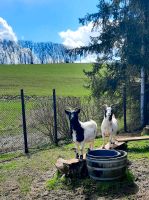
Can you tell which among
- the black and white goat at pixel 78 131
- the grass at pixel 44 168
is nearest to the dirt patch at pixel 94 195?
the grass at pixel 44 168

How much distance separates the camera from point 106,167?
6801 mm

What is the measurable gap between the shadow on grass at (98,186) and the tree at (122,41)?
8.69m

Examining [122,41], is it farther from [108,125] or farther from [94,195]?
[94,195]

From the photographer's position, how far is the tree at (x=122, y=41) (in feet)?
49.4

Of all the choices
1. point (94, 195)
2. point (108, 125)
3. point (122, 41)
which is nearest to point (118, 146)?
point (108, 125)

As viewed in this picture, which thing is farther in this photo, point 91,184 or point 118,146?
point 118,146

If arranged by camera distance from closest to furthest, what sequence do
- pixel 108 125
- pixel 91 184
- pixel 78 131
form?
Result: 1. pixel 91 184
2. pixel 78 131
3. pixel 108 125

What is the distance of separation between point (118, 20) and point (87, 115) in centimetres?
474

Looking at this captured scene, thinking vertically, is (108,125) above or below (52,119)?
above

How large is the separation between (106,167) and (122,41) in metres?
10.1

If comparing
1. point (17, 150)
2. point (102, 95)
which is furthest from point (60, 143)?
point (102, 95)

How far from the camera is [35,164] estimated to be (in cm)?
938

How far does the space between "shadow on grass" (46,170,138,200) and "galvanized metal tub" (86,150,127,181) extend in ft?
0.40

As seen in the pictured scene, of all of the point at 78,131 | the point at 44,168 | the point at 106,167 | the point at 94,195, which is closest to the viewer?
the point at 94,195
